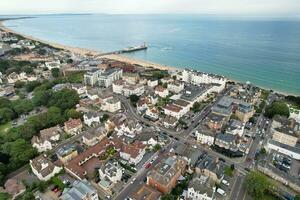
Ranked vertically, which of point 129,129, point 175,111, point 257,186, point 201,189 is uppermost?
point 257,186

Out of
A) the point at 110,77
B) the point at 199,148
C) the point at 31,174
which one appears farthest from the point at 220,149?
the point at 110,77

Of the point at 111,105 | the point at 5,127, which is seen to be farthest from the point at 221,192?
the point at 5,127

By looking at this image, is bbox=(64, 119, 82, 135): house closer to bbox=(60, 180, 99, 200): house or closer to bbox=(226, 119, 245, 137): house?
bbox=(60, 180, 99, 200): house

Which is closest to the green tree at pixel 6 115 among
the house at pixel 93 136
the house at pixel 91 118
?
the house at pixel 91 118

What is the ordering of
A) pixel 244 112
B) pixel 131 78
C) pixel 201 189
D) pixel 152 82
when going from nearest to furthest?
pixel 201 189 → pixel 244 112 → pixel 152 82 → pixel 131 78

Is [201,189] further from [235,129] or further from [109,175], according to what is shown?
[235,129]

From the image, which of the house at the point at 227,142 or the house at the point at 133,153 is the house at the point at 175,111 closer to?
the house at the point at 227,142

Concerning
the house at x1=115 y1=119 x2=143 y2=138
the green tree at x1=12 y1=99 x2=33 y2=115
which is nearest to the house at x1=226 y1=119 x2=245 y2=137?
the house at x1=115 y1=119 x2=143 y2=138
